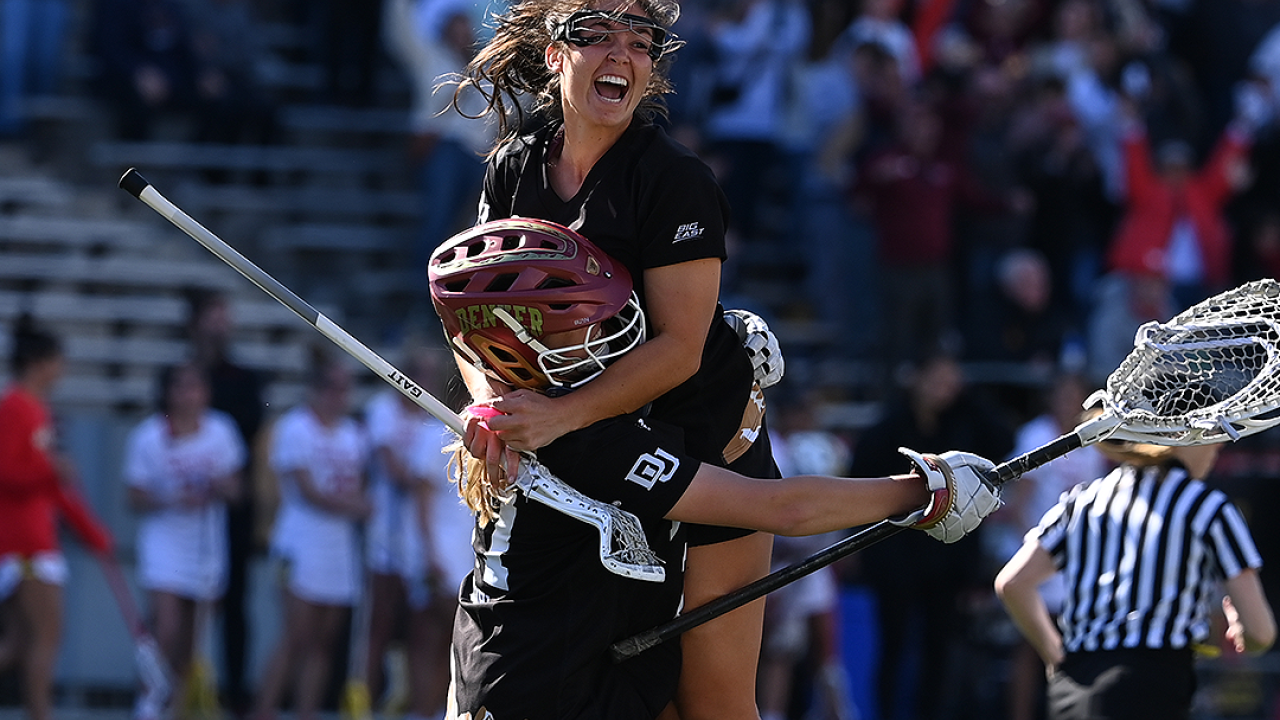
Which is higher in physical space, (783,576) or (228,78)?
(228,78)

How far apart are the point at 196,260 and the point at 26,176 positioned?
1.14 m

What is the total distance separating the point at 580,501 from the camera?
163 inches

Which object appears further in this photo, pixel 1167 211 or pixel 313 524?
pixel 1167 211

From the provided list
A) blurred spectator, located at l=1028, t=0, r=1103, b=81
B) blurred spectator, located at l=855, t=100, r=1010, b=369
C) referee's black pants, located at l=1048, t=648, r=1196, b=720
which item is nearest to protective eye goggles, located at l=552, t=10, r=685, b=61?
referee's black pants, located at l=1048, t=648, r=1196, b=720

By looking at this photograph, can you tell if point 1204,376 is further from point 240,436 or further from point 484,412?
point 240,436

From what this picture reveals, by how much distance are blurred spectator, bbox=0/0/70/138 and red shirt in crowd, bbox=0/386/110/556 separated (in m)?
3.28

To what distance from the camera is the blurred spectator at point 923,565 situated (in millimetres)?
9281

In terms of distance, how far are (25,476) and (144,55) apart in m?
3.41

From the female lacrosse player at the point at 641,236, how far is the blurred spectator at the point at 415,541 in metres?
4.36

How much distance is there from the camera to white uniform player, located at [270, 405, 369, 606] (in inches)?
349

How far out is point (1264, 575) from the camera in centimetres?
1009

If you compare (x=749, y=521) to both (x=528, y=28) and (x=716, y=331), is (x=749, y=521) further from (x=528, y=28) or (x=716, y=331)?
(x=528, y=28)

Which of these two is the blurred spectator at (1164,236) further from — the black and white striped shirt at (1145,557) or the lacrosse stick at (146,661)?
the lacrosse stick at (146,661)

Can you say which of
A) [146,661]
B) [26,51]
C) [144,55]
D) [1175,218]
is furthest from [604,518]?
[26,51]
